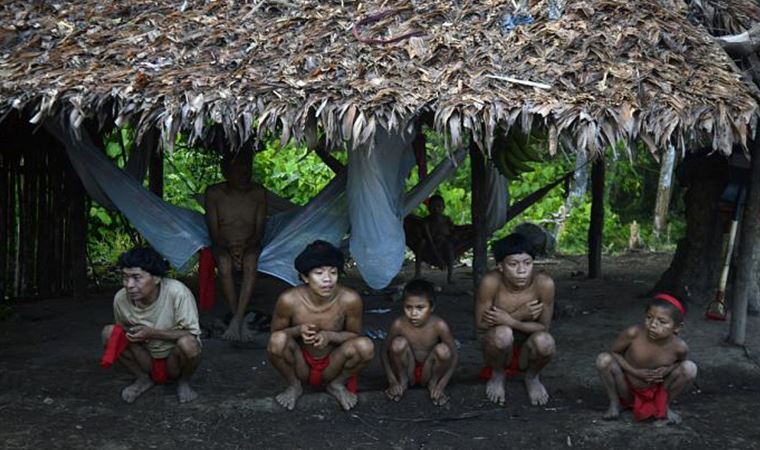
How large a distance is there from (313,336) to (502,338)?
100cm

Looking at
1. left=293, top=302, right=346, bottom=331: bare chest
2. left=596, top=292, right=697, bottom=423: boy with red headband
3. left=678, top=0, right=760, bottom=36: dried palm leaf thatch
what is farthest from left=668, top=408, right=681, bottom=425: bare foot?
left=678, top=0, right=760, bottom=36: dried palm leaf thatch

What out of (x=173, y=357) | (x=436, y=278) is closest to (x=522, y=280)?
(x=173, y=357)

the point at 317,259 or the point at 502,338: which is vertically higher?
the point at 317,259

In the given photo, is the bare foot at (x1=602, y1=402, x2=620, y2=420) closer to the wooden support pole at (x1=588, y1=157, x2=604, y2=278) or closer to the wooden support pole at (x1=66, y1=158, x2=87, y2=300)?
the wooden support pole at (x1=588, y1=157, x2=604, y2=278)

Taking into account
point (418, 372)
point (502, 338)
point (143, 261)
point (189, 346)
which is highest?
point (143, 261)

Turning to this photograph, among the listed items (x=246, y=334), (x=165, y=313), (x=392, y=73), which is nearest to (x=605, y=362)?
(x=392, y=73)

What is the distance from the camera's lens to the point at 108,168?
6492 mm

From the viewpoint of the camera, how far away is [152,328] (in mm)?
5074

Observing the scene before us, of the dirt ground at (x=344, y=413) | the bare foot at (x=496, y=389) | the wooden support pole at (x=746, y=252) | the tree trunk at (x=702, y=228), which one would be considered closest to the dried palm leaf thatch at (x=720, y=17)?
the wooden support pole at (x=746, y=252)

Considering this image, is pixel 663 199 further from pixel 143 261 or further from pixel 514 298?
pixel 143 261

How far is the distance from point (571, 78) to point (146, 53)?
97.4 inches

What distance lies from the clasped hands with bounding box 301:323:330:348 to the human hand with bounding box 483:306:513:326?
886 mm

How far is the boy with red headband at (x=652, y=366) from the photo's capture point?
15.7ft

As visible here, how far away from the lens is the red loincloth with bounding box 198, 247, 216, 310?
671 centimetres
